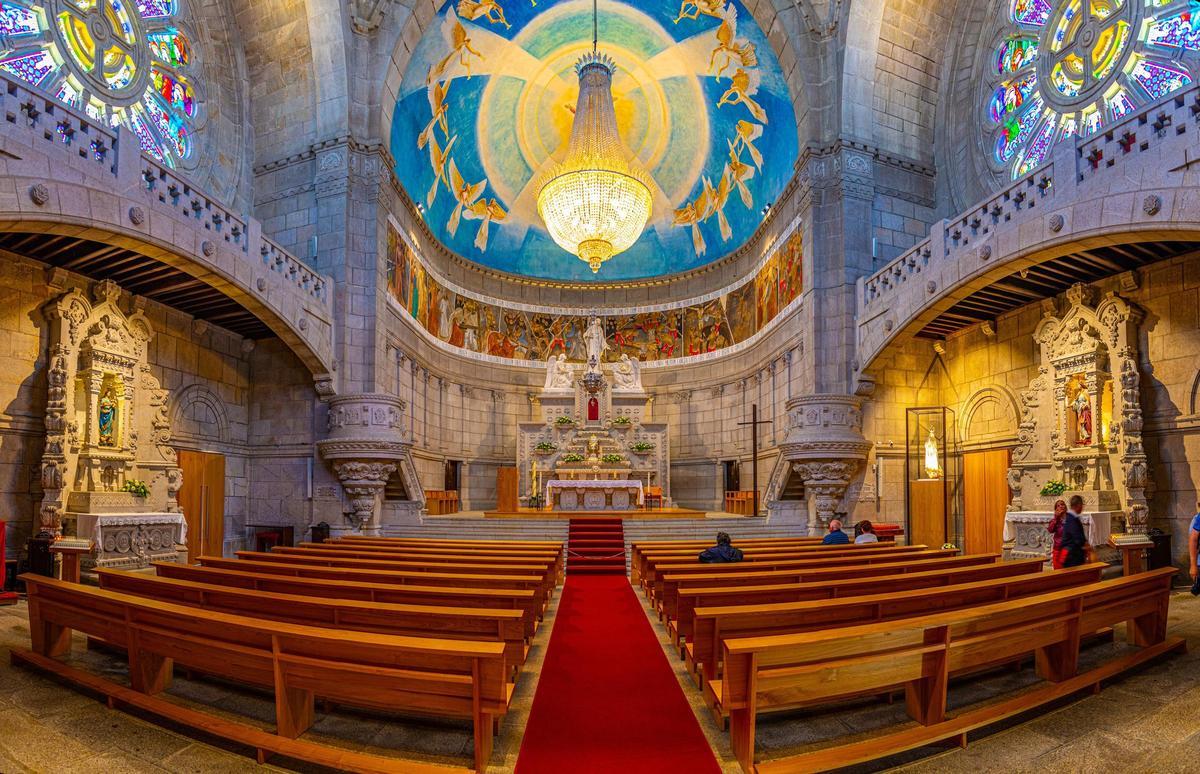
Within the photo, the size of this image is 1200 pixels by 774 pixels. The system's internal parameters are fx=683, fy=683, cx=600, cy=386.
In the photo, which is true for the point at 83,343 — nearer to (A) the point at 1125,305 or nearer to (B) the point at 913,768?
(B) the point at 913,768

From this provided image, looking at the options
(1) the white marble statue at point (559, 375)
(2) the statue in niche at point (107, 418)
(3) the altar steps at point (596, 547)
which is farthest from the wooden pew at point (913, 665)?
(1) the white marble statue at point (559, 375)

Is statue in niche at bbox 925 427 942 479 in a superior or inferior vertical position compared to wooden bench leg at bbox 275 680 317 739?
superior

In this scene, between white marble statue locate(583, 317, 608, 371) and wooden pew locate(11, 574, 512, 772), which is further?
white marble statue locate(583, 317, 608, 371)

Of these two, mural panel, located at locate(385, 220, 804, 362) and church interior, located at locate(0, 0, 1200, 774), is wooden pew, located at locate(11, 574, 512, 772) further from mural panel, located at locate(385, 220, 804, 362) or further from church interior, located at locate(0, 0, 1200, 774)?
mural panel, located at locate(385, 220, 804, 362)

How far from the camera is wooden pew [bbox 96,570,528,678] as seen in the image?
4.28 m

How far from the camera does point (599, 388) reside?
69.1ft

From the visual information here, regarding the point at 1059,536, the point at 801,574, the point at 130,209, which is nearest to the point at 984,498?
the point at 1059,536

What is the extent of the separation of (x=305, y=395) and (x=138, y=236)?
5726mm

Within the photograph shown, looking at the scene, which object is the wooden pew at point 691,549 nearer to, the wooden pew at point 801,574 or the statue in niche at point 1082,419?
the wooden pew at point 801,574

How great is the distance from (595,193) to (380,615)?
12.1m

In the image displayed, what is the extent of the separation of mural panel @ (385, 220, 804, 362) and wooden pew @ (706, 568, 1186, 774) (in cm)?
1289

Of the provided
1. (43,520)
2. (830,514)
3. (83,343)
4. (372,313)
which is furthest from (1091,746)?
(372,313)

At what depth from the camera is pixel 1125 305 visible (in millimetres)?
10688

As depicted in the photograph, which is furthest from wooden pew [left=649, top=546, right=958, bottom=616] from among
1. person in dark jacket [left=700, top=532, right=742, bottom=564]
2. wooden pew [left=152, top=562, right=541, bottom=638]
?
wooden pew [left=152, top=562, right=541, bottom=638]
